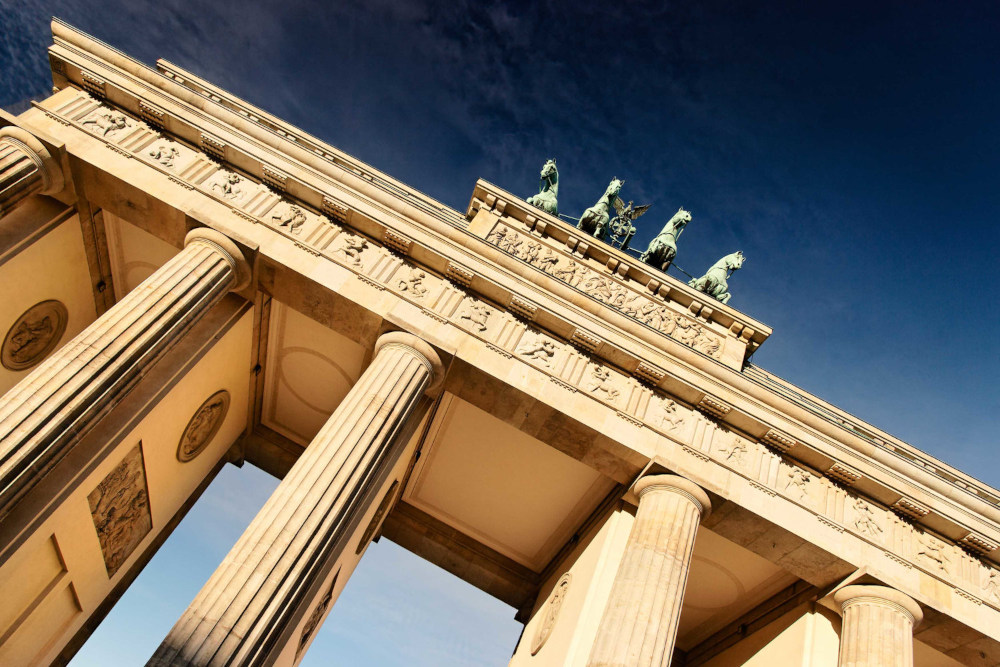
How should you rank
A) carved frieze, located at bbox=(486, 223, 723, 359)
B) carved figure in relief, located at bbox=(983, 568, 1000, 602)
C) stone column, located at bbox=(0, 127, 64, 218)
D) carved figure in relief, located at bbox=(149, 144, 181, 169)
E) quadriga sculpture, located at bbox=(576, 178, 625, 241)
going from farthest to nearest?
1. quadriga sculpture, located at bbox=(576, 178, 625, 241)
2. carved frieze, located at bbox=(486, 223, 723, 359)
3. carved figure in relief, located at bbox=(149, 144, 181, 169)
4. carved figure in relief, located at bbox=(983, 568, 1000, 602)
5. stone column, located at bbox=(0, 127, 64, 218)

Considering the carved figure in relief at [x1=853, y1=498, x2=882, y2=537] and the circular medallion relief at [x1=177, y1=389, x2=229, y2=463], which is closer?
the carved figure in relief at [x1=853, y1=498, x2=882, y2=537]

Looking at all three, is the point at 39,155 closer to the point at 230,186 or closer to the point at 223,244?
the point at 230,186

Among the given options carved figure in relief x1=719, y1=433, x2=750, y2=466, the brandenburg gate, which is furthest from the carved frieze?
carved figure in relief x1=719, y1=433, x2=750, y2=466

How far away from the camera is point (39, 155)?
412 inches

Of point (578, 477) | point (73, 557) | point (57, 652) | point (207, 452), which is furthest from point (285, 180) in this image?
point (57, 652)

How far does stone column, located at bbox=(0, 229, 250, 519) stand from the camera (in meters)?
7.57

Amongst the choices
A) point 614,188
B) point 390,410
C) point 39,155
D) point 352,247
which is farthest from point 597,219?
point 39,155

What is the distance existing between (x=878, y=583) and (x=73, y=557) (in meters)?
13.7

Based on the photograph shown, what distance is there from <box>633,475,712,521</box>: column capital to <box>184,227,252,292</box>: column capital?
319 inches

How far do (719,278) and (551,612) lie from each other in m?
9.67

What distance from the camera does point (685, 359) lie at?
470 inches

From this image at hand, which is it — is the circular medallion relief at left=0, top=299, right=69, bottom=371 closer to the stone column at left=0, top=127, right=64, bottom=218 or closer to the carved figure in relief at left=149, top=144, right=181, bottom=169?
the stone column at left=0, top=127, right=64, bottom=218

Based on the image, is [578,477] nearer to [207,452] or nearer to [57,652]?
[207,452]

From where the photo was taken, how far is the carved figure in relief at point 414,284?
1135 cm
